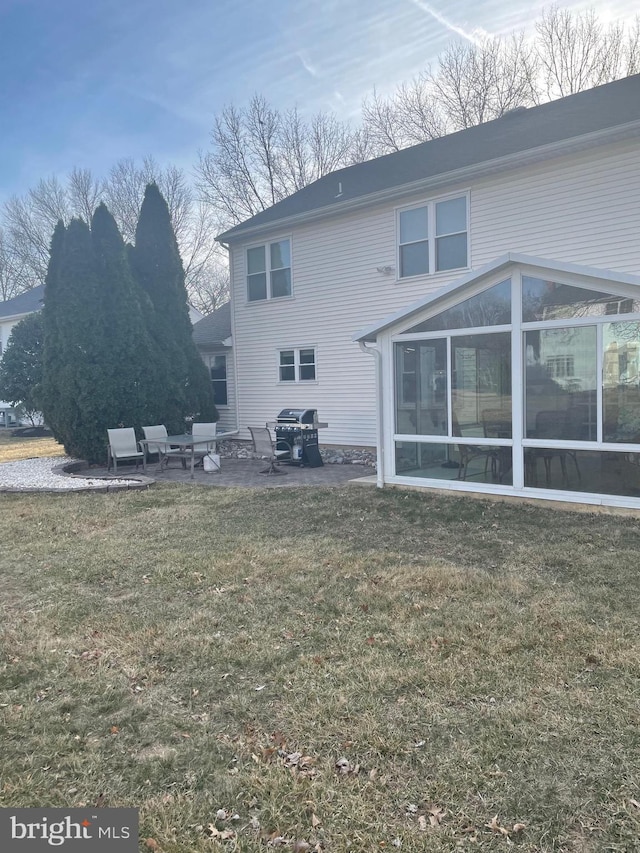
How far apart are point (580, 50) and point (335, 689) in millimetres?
26042

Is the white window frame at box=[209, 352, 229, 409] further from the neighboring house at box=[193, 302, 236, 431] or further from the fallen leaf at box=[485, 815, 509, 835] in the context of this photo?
the fallen leaf at box=[485, 815, 509, 835]

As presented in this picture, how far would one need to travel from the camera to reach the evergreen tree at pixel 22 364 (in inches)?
768

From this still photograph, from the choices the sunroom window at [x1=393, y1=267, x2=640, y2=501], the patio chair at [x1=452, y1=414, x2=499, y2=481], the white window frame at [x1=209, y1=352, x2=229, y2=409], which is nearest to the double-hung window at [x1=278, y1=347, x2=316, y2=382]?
the white window frame at [x1=209, y1=352, x2=229, y2=409]

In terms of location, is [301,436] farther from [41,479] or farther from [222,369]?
[222,369]

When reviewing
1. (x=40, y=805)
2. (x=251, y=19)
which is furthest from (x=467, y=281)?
(x=251, y=19)

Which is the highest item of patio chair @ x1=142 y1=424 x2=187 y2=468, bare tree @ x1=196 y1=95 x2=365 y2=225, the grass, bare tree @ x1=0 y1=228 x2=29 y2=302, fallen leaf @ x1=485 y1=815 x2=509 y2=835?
bare tree @ x1=196 y1=95 x2=365 y2=225

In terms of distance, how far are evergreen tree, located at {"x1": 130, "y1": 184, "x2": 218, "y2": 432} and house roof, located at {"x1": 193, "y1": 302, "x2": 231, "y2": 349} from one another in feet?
5.32

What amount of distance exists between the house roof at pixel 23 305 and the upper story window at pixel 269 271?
56.6ft

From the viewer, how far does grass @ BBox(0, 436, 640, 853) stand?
7.70 ft

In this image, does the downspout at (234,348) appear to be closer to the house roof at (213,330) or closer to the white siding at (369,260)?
the white siding at (369,260)

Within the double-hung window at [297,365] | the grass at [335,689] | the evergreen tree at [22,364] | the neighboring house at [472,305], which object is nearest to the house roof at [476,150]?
the neighboring house at [472,305]

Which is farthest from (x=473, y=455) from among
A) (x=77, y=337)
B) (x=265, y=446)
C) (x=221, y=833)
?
(x=77, y=337)

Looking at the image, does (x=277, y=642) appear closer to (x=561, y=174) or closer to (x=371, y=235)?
(x=561, y=174)

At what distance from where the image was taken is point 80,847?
2.25 meters
